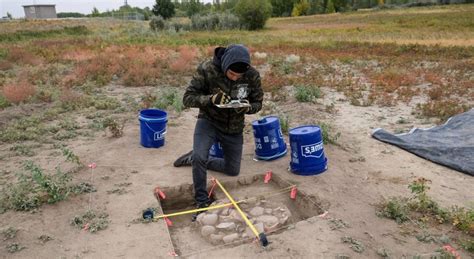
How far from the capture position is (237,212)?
448 centimetres

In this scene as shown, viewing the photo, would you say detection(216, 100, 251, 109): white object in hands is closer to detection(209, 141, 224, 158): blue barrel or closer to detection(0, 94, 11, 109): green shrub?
detection(209, 141, 224, 158): blue barrel

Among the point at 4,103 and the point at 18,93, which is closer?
the point at 4,103

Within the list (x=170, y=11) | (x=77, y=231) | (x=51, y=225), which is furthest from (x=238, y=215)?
(x=170, y=11)

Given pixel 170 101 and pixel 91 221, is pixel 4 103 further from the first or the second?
pixel 91 221

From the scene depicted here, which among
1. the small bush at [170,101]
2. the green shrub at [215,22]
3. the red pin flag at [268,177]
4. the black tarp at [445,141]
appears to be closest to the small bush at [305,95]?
the black tarp at [445,141]

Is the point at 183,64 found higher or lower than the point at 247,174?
higher

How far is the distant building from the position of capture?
217 ft

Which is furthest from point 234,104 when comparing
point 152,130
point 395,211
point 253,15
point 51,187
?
point 253,15

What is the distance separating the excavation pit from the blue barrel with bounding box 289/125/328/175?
1.02ft

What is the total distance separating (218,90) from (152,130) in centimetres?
165

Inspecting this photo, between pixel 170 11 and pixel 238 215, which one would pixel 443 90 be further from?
pixel 170 11

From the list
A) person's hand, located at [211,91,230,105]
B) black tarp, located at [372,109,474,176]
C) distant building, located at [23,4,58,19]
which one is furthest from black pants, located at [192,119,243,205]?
distant building, located at [23,4,58,19]

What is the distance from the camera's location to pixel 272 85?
35.1ft

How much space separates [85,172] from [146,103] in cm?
367
